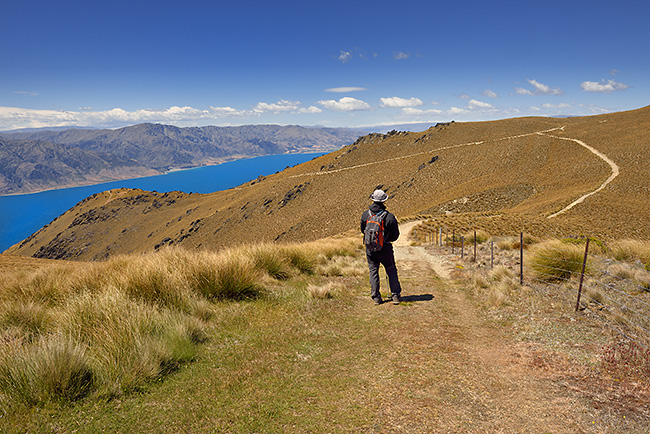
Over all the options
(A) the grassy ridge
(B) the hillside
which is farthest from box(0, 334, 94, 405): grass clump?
(B) the hillside

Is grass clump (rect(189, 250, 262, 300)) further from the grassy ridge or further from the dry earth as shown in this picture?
the dry earth

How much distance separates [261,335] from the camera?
16.7ft

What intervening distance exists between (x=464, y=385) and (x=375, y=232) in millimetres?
3287

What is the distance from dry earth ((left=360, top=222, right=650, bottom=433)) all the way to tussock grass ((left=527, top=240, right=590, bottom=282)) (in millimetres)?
3624

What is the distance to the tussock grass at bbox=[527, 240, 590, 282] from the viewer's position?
839 centimetres

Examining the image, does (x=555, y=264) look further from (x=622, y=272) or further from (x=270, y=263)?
(x=270, y=263)

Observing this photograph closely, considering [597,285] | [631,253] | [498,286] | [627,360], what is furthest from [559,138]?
[627,360]

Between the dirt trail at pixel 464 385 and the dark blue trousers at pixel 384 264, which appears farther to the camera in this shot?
the dark blue trousers at pixel 384 264

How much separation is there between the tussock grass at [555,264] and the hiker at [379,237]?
14.5 ft

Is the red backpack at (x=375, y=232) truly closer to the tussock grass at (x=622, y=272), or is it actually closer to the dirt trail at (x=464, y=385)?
the dirt trail at (x=464, y=385)

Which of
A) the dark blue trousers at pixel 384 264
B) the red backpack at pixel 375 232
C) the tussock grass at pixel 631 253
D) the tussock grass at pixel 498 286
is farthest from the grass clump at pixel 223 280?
the tussock grass at pixel 631 253

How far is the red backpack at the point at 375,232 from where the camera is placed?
21.5 feet

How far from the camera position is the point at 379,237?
21.5 feet

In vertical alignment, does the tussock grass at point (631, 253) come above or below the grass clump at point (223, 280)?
below
